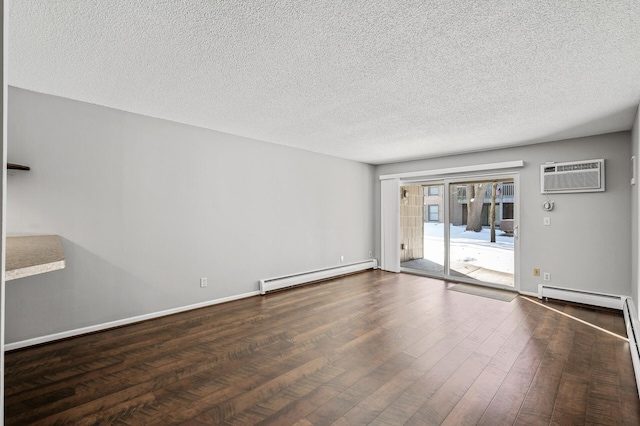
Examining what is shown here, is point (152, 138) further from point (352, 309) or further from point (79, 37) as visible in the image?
point (352, 309)

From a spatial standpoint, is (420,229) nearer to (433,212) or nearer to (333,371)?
(433,212)

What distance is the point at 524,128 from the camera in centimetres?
398

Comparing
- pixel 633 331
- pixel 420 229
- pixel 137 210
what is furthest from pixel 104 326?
pixel 420 229

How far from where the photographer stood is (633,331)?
294 cm

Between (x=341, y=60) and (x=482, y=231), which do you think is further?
(x=482, y=231)

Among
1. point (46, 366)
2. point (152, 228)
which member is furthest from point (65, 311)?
point (152, 228)

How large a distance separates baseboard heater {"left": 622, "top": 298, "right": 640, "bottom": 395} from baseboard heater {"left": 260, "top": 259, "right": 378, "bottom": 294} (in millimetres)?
3990

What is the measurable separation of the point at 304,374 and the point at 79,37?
290 cm

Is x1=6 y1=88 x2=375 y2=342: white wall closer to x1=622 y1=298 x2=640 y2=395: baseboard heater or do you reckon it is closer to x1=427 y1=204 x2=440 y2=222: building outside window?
x1=427 y1=204 x2=440 y2=222: building outside window

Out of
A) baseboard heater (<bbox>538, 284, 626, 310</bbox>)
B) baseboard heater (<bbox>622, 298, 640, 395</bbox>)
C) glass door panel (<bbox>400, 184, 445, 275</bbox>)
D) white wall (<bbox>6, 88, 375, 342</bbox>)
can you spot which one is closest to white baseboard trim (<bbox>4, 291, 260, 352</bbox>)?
white wall (<bbox>6, 88, 375, 342</bbox>)

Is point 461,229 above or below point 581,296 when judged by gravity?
above

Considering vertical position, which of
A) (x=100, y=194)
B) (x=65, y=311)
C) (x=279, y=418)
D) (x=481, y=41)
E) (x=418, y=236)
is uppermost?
(x=481, y=41)

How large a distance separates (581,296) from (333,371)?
395cm

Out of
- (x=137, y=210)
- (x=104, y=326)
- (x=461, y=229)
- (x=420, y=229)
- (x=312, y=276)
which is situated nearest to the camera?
(x=104, y=326)
